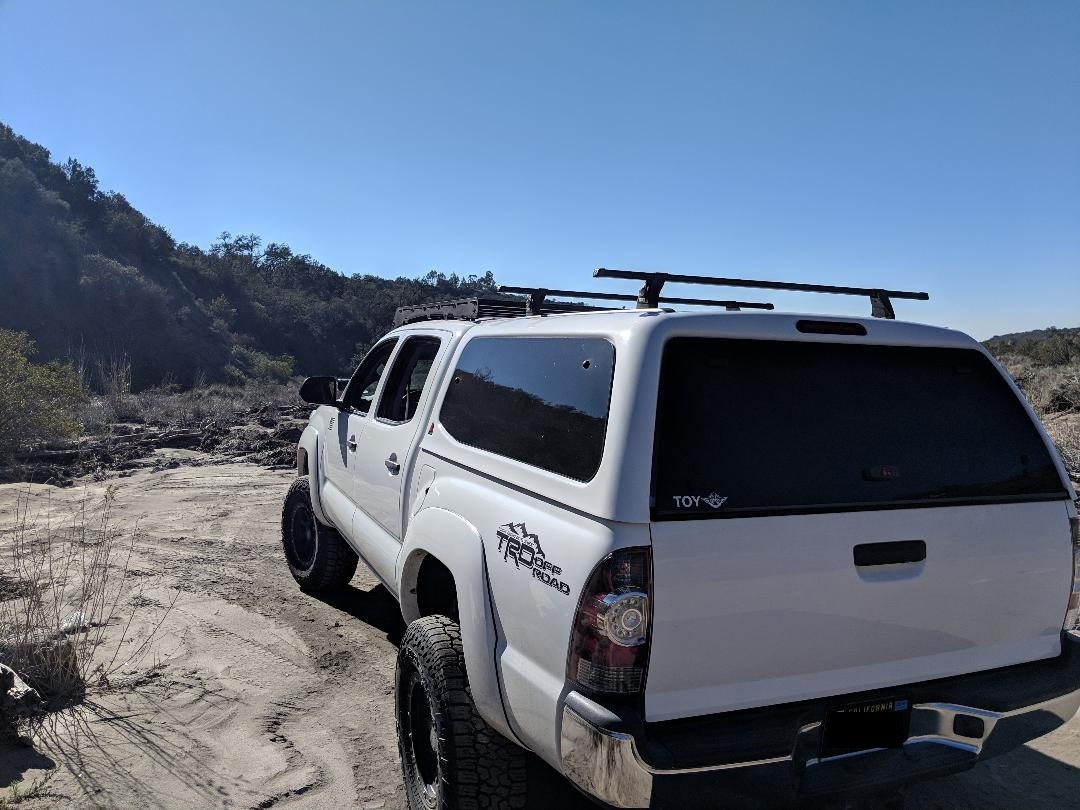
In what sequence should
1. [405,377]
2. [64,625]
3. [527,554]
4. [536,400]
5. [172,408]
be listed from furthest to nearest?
1. [172,408]
2. [64,625]
3. [405,377]
4. [536,400]
5. [527,554]

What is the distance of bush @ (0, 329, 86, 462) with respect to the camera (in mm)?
11039

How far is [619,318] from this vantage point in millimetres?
2686

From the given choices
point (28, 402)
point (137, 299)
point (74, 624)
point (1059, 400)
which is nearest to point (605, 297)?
point (74, 624)

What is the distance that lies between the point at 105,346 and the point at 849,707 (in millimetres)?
28751

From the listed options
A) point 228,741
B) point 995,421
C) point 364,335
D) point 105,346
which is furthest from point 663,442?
point 364,335

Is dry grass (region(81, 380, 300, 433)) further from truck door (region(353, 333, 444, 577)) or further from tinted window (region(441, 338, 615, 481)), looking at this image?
tinted window (region(441, 338, 615, 481))

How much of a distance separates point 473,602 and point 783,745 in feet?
3.45

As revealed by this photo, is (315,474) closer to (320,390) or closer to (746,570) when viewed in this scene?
(320,390)

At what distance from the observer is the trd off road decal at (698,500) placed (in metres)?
2.30

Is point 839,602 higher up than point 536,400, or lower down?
lower down

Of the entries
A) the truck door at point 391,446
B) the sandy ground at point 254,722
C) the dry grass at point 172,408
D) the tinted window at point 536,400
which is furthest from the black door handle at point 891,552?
the dry grass at point 172,408

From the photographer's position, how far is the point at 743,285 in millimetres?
3295

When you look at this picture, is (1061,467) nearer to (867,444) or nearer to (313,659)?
(867,444)

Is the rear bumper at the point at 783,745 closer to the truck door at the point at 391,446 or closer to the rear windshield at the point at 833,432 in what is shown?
the rear windshield at the point at 833,432
